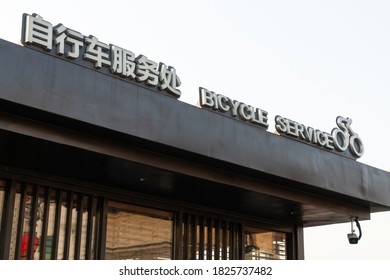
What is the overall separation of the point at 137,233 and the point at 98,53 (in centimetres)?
381

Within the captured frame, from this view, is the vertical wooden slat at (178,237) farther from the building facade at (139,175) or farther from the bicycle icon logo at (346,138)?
the bicycle icon logo at (346,138)

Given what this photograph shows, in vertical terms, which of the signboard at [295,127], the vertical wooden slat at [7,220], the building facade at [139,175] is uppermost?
the signboard at [295,127]

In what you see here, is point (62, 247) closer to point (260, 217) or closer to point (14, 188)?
point (14, 188)

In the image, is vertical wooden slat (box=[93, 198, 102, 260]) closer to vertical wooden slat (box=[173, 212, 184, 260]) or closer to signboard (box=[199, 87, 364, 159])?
vertical wooden slat (box=[173, 212, 184, 260])

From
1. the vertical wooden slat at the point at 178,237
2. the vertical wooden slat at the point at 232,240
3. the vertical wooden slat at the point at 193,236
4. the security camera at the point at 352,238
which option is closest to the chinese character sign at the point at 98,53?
the vertical wooden slat at the point at 178,237

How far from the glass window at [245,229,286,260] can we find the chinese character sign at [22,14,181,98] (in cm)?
498

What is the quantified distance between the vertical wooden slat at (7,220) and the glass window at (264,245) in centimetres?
536

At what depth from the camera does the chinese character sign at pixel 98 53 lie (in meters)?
8.25

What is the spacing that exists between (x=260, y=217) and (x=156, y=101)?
5234 millimetres

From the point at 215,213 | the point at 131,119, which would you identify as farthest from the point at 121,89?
the point at 215,213

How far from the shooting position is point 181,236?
39.4ft

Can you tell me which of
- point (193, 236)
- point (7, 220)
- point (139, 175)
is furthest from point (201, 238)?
point (7, 220)

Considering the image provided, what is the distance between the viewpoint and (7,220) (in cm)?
962

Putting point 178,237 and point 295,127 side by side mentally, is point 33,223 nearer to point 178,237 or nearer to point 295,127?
point 178,237
